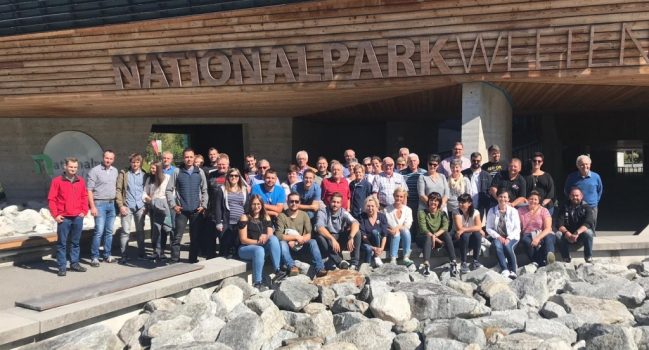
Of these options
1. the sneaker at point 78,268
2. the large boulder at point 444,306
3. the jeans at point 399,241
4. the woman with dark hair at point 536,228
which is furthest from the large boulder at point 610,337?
the sneaker at point 78,268

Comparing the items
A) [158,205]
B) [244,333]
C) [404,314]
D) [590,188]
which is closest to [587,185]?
[590,188]

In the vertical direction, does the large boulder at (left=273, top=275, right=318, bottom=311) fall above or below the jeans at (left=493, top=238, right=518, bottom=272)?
below

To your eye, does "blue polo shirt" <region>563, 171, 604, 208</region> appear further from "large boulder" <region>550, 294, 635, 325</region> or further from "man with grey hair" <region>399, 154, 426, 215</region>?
"man with grey hair" <region>399, 154, 426, 215</region>

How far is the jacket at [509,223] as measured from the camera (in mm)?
7711

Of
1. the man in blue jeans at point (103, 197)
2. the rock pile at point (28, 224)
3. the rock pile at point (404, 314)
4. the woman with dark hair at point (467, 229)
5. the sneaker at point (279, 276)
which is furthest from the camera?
the rock pile at point (28, 224)

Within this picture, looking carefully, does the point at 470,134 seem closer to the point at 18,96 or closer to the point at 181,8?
the point at 181,8

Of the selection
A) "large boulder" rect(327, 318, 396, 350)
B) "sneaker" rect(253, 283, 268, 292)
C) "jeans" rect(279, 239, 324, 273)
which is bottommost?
"large boulder" rect(327, 318, 396, 350)

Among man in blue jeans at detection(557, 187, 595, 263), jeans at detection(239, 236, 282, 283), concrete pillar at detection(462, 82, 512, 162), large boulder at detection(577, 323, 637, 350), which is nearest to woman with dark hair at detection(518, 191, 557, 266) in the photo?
man in blue jeans at detection(557, 187, 595, 263)

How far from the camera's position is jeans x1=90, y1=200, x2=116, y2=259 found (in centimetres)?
803

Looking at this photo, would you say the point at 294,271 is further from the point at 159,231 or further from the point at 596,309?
the point at 596,309

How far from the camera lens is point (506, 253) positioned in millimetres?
7773

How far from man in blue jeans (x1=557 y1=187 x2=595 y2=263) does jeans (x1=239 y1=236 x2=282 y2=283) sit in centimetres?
382

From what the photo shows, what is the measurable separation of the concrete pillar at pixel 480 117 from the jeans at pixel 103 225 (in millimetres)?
6268

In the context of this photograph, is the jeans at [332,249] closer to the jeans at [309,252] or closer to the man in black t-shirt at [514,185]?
the jeans at [309,252]
